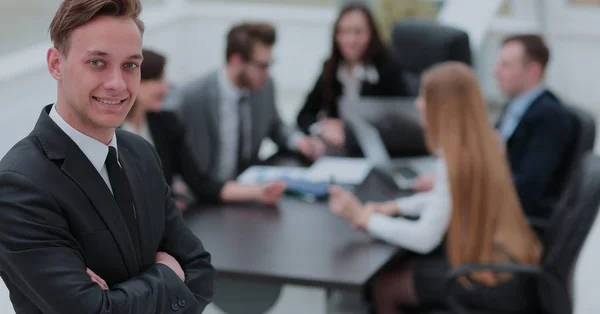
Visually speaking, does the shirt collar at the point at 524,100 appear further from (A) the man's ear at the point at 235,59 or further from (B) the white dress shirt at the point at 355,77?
(A) the man's ear at the point at 235,59

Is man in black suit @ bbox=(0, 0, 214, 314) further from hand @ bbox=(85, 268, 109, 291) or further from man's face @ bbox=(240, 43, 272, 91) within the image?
man's face @ bbox=(240, 43, 272, 91)

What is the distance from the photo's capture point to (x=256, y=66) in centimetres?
377

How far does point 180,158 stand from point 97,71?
1.98 m

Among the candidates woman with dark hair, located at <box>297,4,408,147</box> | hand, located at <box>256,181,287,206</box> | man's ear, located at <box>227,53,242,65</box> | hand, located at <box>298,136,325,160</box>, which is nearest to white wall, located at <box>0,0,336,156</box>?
woman with dark hair, located at <box>297,4,408,147</box>

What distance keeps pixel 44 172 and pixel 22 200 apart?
2.6 inches

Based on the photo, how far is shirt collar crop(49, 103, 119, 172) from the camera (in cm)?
155

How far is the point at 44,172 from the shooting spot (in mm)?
1488

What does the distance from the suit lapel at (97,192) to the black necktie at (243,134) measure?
2.27m

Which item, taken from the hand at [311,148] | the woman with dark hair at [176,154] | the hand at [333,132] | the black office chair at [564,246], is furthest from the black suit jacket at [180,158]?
the black office chair at [564,246]

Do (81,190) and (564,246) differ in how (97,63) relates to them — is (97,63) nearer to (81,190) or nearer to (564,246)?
(81,190)

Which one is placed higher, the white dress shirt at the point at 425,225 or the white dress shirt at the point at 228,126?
the white dress shirt at the point at 228,126

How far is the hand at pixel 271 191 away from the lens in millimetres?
3400

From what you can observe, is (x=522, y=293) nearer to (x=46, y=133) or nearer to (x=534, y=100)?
(x=534, y=100)

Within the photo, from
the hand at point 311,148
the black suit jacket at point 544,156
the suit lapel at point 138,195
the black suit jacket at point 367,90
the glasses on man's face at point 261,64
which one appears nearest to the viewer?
the suit lapel at point 138,195
